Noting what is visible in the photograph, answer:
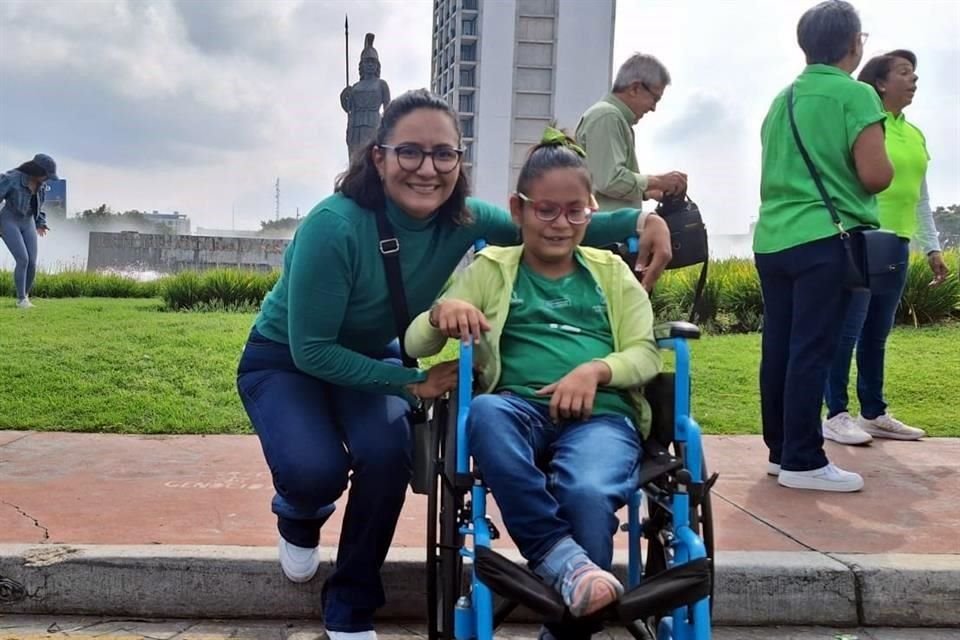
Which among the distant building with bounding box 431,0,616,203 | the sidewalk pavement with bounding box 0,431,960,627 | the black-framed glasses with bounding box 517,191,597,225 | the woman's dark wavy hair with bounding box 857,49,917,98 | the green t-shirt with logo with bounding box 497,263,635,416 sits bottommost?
the sidewalk pavement with bounding box 0,431,960,627

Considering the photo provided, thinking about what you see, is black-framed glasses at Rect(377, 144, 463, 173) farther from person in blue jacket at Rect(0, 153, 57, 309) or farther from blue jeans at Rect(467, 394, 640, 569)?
person in blue jacket at Rect(0, 153, 57, 309)

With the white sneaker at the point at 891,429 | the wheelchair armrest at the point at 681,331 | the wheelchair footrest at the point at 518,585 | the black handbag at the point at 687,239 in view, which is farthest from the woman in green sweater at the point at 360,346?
the white sneaker at the point at 891,429

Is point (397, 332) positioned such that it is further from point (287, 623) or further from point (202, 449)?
point (202, 449)

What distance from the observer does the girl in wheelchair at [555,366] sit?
215 cm

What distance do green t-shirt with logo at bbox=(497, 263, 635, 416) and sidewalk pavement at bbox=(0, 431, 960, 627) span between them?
34.7 inches

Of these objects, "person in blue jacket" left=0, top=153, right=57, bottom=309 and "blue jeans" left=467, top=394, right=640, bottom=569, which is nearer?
"blue jeans" left=467, top=394, right=640, bottom=569

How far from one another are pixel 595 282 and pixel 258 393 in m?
1.13

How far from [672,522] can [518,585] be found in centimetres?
54

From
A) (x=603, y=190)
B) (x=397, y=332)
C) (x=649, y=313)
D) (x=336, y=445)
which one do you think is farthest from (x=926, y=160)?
(x=336, y=445)

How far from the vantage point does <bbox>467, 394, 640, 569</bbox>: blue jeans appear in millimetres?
2137

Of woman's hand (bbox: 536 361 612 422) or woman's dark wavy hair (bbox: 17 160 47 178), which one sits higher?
woman's dark wavy hair (bbox: 17 160 47 178)

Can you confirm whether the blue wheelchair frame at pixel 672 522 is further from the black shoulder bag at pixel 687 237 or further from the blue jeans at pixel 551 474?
the black shoulder bag at pixel 687 237

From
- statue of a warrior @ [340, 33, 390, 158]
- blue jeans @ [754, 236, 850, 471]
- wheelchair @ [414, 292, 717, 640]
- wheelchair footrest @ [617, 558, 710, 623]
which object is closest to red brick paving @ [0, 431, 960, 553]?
blue jeans @ [754, 236, 850, 471]

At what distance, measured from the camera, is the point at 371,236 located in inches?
106
